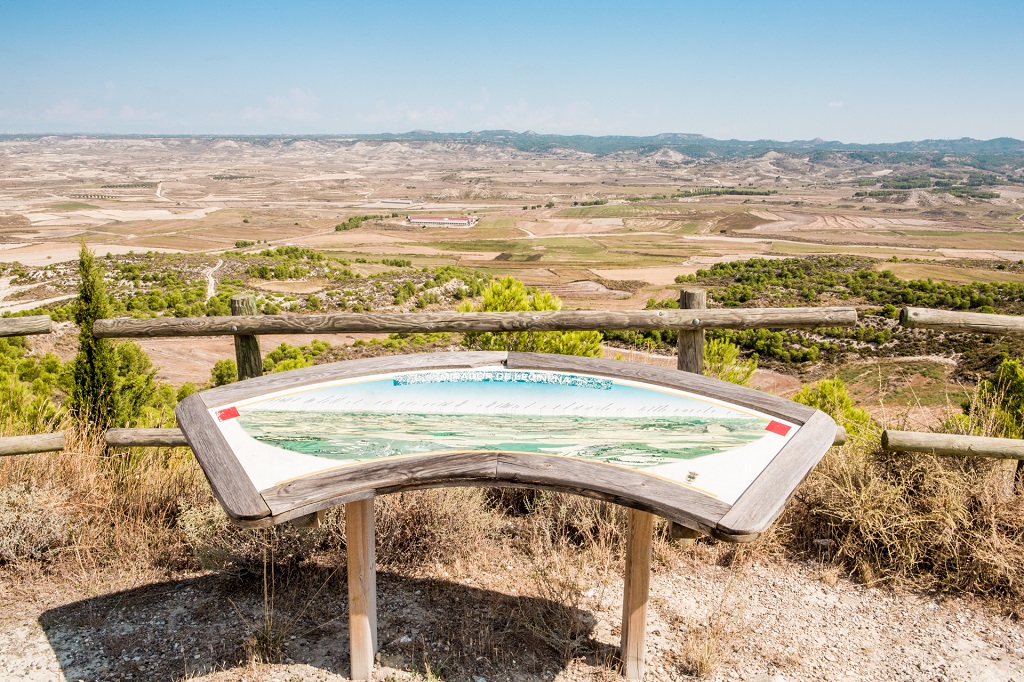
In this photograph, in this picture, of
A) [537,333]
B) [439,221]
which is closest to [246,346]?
[537,333]

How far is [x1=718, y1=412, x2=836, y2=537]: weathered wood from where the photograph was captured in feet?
6.77

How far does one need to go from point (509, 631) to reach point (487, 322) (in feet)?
5.30

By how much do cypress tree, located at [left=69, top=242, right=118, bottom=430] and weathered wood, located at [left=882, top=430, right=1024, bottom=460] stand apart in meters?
5.20

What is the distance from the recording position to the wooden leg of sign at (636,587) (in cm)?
279

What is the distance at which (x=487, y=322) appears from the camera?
3957 mm

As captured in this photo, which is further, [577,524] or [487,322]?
[487,322]

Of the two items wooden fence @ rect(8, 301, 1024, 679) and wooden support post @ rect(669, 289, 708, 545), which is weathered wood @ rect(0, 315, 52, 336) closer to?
wooden fence @ rect(8, 301, 1024, 679)

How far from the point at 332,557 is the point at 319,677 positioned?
2.85ft

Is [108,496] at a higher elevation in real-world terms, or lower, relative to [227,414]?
lower

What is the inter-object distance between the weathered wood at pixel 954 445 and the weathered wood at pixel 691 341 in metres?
1.04

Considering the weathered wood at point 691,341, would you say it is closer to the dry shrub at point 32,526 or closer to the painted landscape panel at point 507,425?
the painted landscape panel at point 507,425

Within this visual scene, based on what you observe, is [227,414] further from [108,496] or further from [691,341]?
[691,341]

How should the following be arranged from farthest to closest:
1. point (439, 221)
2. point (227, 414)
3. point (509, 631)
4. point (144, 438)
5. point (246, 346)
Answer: point (439, 221) → point (246, 346) → point (144, 438) → point (509, 631) → point (227, 414)

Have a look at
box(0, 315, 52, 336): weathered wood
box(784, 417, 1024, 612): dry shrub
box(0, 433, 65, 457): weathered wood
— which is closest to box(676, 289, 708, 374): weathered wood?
box(784, 417, 1024, 612): dry shrub
